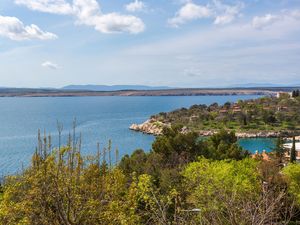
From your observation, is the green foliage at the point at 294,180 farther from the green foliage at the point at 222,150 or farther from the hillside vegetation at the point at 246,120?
the hillside vegetation at the point at 246,120

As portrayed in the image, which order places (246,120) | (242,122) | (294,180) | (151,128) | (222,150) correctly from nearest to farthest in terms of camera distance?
1. (294,180)
2. (222,150)
3. (151,128)
4. (242,122)
5. (246,120)

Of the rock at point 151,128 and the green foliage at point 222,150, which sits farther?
the rock at point 151,128

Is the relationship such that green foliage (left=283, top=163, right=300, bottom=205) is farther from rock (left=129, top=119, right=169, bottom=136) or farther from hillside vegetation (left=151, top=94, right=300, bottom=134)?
rock (left=129, top=119, right=169, bottom=136)

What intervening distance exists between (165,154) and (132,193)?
1996cm

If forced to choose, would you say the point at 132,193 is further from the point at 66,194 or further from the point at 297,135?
the point at 297,135

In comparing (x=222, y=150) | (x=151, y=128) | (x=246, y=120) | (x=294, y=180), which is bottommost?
(x=151, y=128)

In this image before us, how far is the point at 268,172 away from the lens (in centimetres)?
2117

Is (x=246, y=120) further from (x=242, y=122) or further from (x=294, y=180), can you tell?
(x=294, y=180)

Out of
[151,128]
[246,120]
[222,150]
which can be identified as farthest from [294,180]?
[246,120]

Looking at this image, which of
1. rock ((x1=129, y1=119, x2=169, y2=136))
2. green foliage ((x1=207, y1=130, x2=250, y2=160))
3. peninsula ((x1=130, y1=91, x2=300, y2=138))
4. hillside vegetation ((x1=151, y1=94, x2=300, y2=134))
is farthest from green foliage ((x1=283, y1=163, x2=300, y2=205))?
rock ((x1=129, y1=119, x2=169, y2=136))

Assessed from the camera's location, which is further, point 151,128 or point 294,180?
point 151,128

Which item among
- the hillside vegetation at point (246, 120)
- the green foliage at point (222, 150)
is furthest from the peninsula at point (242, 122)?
the green foliage at point (222, 150)

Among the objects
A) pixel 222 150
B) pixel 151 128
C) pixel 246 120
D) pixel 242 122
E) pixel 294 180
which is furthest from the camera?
pixel 246 120

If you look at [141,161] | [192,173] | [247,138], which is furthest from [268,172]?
[247,138]
